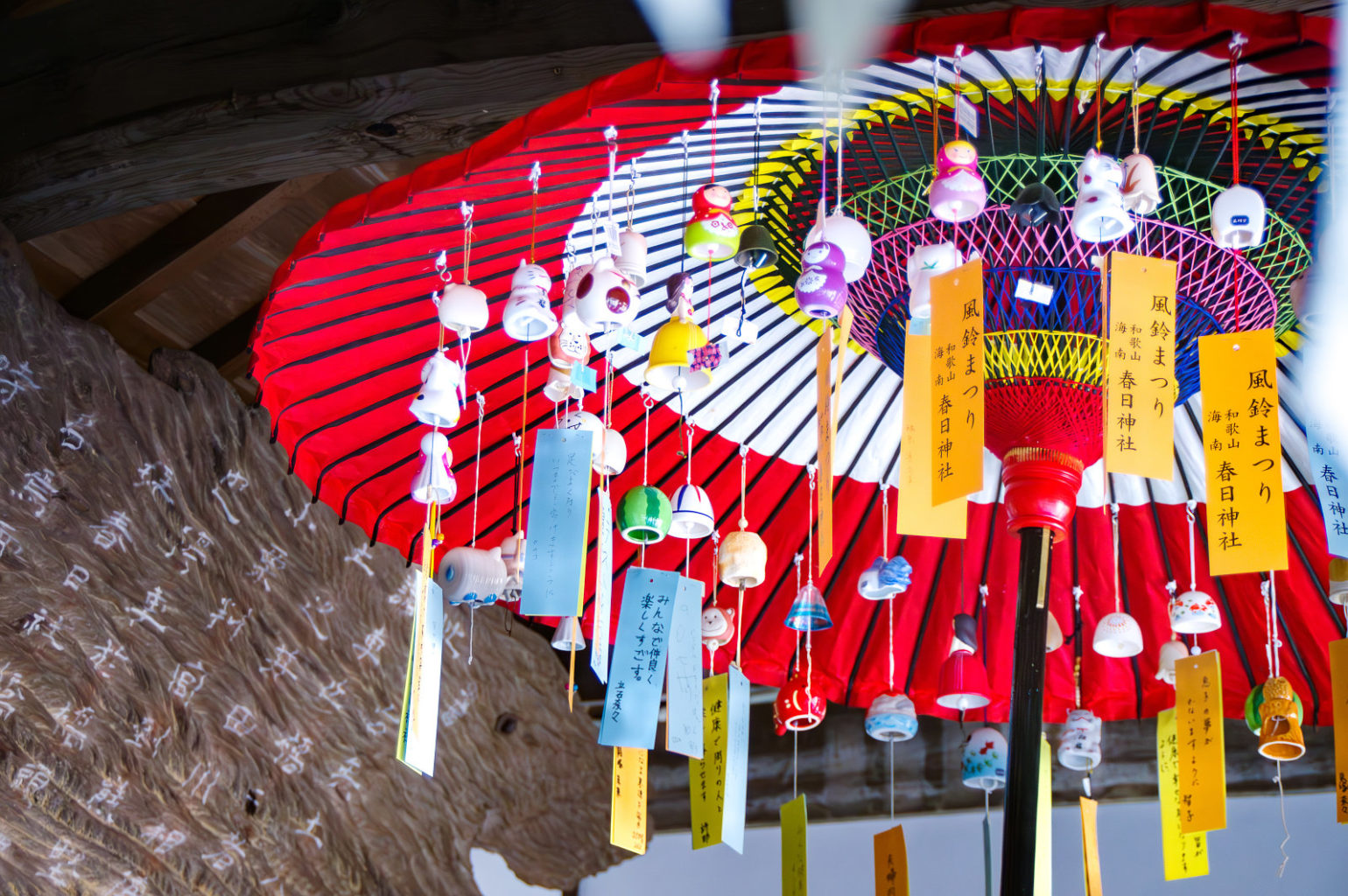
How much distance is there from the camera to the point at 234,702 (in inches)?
114

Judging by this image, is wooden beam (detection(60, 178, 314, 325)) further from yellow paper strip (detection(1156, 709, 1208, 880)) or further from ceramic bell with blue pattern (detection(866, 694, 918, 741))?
yellow paper strip (detection(1156, 709, 1208, 880))

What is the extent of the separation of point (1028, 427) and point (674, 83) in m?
0.84

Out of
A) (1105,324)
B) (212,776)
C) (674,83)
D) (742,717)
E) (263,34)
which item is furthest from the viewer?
(212,776)

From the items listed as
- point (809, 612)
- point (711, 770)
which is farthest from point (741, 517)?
point (711, 770)

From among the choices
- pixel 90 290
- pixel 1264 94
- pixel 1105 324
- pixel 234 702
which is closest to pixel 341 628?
pixel 234 702

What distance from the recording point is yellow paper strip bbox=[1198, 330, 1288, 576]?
1.84 metres

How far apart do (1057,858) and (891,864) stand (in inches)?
33.6

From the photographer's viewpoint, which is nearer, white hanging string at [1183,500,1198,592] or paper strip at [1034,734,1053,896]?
paper strip at [1034,734,1053,896]

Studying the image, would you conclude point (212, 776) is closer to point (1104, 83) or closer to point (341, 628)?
point (341, 628)

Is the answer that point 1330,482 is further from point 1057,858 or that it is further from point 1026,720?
point 1057,858

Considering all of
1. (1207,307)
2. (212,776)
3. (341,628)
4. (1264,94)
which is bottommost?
(212,776)

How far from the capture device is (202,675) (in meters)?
2.84

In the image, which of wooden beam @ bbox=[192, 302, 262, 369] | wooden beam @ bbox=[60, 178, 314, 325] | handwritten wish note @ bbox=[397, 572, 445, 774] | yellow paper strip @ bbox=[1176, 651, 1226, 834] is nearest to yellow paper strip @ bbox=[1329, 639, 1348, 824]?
yellow paper strip @ bbox=[1176, 651, 1226, 834]

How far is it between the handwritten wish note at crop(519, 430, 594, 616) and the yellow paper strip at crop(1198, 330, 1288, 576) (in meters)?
0.89
